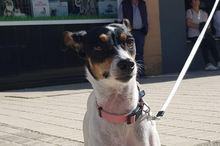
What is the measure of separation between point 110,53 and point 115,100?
40 centimetres

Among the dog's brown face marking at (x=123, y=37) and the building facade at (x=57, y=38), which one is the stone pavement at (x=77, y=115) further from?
the dog's brown face marking at (x=123, y=37)

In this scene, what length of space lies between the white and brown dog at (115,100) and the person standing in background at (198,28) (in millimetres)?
9243

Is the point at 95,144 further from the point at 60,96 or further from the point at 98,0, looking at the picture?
the point at 98,0

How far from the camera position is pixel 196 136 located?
14.8 ft

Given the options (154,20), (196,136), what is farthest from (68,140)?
(154,20)

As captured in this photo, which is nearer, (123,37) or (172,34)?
(123,37)

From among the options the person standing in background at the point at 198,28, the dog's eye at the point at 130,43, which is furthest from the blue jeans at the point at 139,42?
the dog's eye at the point at 130,43

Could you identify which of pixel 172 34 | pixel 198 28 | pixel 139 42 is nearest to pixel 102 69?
pixel 139 42

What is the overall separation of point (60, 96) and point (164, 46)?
4860 mm

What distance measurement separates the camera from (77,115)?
21.0ft

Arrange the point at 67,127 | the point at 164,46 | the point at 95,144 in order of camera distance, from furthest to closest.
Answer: the point at 164,46 → the point at 67,127 → the point at 95,144

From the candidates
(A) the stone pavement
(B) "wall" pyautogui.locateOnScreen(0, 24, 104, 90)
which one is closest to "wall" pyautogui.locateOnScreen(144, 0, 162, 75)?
(B) "wall" pyautogui.locateOnScreen(0, 24, 104, 90)

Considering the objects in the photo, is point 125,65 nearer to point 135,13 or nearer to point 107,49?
point 107,49

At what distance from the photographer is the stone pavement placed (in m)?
4.76
